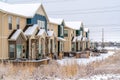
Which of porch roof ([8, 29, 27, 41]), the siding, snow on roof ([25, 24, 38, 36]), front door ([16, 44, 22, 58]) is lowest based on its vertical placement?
front door ([16, 44, 22, 58])

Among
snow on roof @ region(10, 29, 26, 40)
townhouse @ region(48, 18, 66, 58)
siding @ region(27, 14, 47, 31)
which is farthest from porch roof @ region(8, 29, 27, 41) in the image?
townhouse @ region(48, 18, 66, 58)

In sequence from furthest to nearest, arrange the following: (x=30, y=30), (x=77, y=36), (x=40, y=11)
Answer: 1. (x=77, y=36)
2. (x=40, y=11)
3. (x=30, y=30)

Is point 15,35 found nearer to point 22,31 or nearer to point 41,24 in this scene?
point 22,31

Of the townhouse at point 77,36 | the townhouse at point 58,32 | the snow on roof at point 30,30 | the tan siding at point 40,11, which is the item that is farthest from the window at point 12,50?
the townhouse at point 77,36

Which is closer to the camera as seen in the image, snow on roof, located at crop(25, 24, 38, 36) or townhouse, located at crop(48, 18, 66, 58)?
snow on roof, located at crop(25, 24, 38, 36)

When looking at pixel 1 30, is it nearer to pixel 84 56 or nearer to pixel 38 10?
pixel 38 10

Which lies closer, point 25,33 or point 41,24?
point 25,33

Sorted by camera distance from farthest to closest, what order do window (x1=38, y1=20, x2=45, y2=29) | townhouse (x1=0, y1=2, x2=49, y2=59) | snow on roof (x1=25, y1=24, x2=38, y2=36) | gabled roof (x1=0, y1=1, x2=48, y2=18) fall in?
window (x1=38, y1=20, x2=45, y2=29)
gabled roof (x1=0, y1=1, x2=48, y2=18)
snow on roof (x1=25, y1=24, x2=38, y2=36)
townhouse (x1=0, y1=2, x2=49, y2=59)

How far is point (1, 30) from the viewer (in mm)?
27359

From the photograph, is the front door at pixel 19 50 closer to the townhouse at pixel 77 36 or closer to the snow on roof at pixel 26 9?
the snow on roof at pixel 26 9

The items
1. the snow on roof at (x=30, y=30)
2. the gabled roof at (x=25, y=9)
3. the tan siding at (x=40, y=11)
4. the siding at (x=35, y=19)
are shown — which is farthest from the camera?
the tan siding at (x=40, y=11)

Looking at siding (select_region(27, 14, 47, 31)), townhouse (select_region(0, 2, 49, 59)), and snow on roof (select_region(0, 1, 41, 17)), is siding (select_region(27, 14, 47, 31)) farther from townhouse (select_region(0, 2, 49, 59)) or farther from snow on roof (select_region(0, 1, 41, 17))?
snow on roof (select_region(0, 1, 41, 17))

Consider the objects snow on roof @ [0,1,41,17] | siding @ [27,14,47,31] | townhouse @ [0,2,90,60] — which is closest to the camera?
townhouse @ [0,2,90,60]

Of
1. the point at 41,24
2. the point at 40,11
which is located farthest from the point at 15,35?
the point at 40,11
